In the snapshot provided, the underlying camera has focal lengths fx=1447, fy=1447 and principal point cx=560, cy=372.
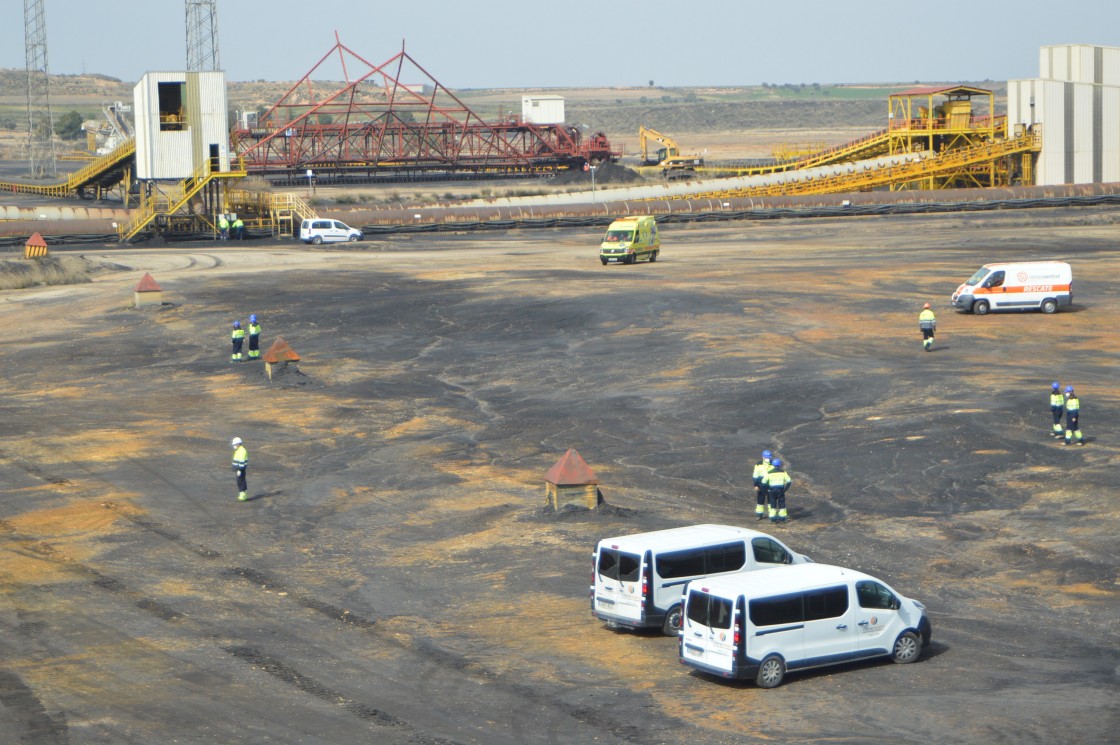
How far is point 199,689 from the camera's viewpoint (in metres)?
19.2

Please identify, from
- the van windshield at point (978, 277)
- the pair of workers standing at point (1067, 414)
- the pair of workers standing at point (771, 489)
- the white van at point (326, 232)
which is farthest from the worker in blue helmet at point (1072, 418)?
the white van at point (326, 232)

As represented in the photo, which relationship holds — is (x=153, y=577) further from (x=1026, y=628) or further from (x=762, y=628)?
(x=1026, y=628)

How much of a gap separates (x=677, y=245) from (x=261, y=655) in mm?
60637

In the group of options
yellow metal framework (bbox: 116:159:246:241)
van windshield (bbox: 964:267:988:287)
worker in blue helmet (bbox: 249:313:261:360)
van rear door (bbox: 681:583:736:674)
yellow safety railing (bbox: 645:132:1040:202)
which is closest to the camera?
van rear door (bbox: 681:583:736:674)

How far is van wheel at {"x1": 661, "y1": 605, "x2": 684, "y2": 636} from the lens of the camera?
2141cm

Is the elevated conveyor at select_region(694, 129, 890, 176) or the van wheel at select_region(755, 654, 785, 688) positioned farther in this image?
the elevated conveyor at select_region(694, 129, 890, 176)

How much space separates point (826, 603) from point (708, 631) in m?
1.67

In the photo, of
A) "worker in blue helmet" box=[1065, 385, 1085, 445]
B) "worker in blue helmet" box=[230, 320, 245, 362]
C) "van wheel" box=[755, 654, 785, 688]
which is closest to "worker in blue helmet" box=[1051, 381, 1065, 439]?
"worker in blue helmet" box=[1065, 385, 1085, 445]

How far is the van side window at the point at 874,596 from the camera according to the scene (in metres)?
19.7

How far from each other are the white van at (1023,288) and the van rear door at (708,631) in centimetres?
3269

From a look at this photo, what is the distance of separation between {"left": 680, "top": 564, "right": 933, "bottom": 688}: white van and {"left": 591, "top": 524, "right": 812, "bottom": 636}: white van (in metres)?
1.31

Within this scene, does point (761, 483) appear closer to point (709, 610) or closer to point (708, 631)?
point (709, 610)

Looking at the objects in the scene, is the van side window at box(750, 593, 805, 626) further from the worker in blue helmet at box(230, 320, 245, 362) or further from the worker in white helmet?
the worker in blue helmet at box(230, 320, 245, 362)

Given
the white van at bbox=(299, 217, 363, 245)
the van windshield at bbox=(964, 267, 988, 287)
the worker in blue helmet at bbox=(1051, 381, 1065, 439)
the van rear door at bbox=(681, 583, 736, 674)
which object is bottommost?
the van rear door at bbox=(681, 583, 736, 674)
